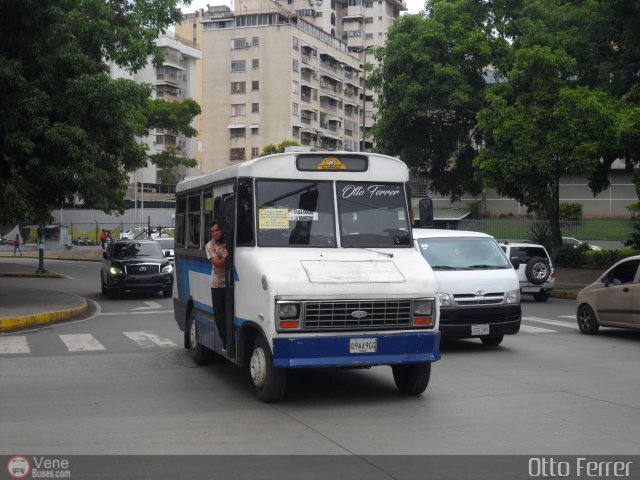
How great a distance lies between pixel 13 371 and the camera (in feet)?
40.9

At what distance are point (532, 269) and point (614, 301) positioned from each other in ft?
29.6

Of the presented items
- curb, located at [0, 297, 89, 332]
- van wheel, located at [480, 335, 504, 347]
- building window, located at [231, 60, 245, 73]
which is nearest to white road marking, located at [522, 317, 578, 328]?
van wheel, located at [480, 335, 504, 347]

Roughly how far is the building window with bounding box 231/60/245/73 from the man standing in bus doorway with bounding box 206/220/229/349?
92.0m

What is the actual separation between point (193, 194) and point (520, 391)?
5.44m

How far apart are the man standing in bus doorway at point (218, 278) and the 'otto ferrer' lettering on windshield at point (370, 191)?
1.67 metres

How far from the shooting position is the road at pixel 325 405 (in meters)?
7.83

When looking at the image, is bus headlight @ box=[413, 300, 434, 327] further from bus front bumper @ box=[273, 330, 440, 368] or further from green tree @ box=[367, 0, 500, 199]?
green tree @ box=[367, 0, 500, 199]

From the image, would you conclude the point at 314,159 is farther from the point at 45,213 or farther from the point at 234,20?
the point at 234,20

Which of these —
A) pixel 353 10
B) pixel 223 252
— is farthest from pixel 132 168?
pixel 353 10

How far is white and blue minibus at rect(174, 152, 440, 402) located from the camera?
9.28m

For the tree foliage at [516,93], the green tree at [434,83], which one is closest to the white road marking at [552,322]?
the tree foliage at [516,93]

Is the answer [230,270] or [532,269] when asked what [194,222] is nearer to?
[230,270]

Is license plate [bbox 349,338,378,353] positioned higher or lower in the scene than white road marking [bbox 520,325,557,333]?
higher

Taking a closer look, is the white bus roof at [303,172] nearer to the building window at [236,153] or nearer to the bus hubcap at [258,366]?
the bus hubcap at [258,366]
